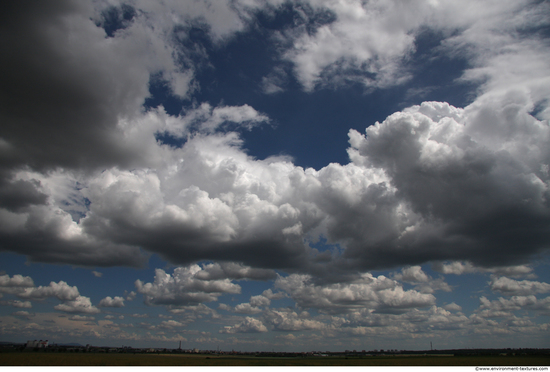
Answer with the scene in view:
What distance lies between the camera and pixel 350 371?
79.5 m

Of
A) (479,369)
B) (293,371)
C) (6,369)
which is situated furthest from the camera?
(293,371)

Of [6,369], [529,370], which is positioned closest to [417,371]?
[529,370]

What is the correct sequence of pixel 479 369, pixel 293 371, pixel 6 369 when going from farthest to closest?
pixel 293 371 → pixel 479 369 → pixel 6 369

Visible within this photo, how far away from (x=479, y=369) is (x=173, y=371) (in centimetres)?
7503

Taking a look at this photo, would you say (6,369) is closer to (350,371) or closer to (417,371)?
(350,371)

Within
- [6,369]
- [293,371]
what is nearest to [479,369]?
[293,371]

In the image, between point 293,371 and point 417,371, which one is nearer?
point 417,371

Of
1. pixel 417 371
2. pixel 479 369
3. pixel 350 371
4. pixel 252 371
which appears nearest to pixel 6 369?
pixel 252 371

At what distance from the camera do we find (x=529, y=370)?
2640 inches

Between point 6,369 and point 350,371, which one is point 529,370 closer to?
point 350,371

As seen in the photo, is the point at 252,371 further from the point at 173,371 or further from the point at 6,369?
the point at 6,369

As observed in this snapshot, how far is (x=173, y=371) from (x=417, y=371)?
5912cm

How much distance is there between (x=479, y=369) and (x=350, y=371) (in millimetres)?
30509

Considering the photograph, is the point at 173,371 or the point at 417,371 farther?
the point at 173,371
